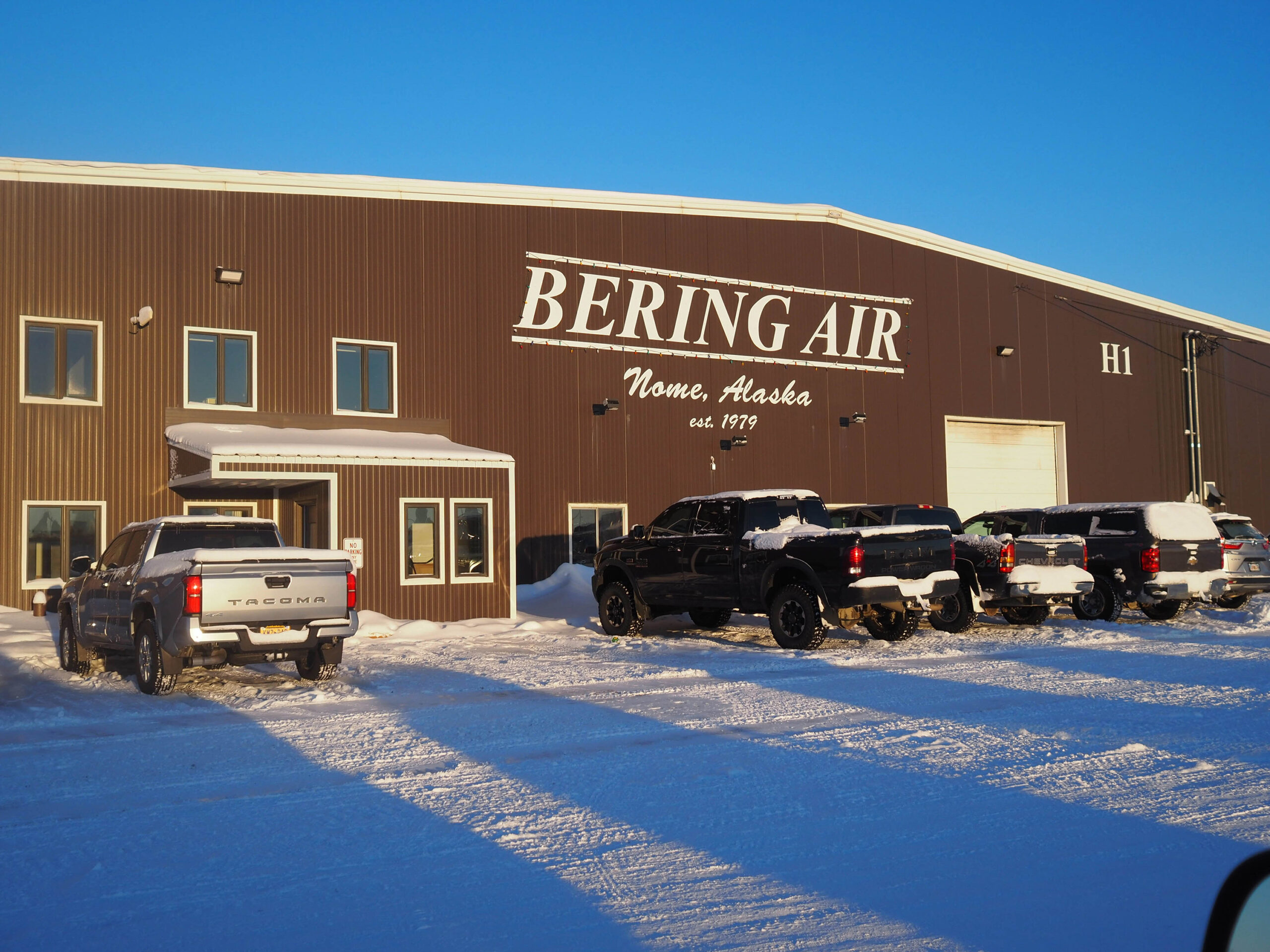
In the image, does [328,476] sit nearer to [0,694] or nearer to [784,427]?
[0,694]

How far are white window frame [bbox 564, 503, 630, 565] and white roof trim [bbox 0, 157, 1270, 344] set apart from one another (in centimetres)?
682

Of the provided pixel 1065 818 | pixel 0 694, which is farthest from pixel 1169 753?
pixel 0 694

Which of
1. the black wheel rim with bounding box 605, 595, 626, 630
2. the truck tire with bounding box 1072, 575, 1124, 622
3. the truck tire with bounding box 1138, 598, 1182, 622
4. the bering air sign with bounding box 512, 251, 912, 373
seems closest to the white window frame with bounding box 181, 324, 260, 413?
the bering air sign with bounding box 512, 251, 912, 373

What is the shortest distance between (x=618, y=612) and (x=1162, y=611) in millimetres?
9110

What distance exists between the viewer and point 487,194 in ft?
79.0

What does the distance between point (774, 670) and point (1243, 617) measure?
10.1 m

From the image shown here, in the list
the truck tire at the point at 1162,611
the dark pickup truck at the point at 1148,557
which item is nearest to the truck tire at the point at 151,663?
the dark pickup truck at the point at 1148,557

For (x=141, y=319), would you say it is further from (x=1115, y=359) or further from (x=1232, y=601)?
(x=1115, y=359)

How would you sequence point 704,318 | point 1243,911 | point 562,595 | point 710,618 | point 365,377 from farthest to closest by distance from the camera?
point 704,318, point 562,595, point 365,377, point 710,618, point 1243,911

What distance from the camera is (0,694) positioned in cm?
1136

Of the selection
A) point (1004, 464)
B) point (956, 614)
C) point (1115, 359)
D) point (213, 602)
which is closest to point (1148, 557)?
point (956, 614)

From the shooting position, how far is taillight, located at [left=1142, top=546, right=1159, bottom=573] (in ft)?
56.6

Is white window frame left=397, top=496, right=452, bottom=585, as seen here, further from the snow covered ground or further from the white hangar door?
the white hangar door

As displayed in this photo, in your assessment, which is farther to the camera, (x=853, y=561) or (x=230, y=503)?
(x=230, y=503)
